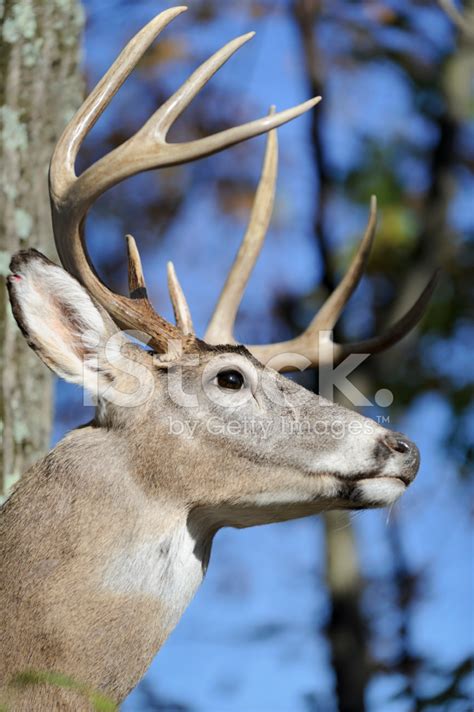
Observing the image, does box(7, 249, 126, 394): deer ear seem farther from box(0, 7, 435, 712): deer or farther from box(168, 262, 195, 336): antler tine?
box(168, 262, 195, 336): antler tine

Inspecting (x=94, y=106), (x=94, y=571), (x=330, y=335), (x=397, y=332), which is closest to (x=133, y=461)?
(x=94, y=571)

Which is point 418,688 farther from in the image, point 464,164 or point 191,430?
point 464,164

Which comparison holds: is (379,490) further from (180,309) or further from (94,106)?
(94,106)

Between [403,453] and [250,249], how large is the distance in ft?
5.90

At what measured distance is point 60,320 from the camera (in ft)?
14.1

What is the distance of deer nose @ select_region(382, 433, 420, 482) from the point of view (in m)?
4.21

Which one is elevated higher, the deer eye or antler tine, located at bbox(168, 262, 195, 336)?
antler tine, located at bbox(168, 262, 195, 336)

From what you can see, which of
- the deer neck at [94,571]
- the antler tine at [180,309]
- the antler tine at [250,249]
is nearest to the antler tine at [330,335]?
the antler tine at [250,249]

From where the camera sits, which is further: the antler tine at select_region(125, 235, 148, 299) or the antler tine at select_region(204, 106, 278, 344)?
the antler tine at select_region(204, 106, 278, 344)

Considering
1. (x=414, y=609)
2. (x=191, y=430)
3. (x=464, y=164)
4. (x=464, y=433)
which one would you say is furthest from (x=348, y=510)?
(x=414, y=609)

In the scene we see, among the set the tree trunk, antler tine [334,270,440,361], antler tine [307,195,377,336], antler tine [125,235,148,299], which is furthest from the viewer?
antler tine [307,195,377,336]

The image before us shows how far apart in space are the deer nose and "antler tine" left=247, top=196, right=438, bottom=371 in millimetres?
1204

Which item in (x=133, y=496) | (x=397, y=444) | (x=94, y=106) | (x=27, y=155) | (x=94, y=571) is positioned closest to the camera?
(x=94, y=571)

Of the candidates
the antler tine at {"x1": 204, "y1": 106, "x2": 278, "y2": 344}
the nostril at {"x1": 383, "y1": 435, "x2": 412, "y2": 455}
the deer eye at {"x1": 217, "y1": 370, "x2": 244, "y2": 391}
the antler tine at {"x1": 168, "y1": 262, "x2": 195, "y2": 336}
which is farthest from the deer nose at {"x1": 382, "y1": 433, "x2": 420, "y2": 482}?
the antler tine at {"x1": 204, "y1": 106, "x2": 278, "y2": 344}
